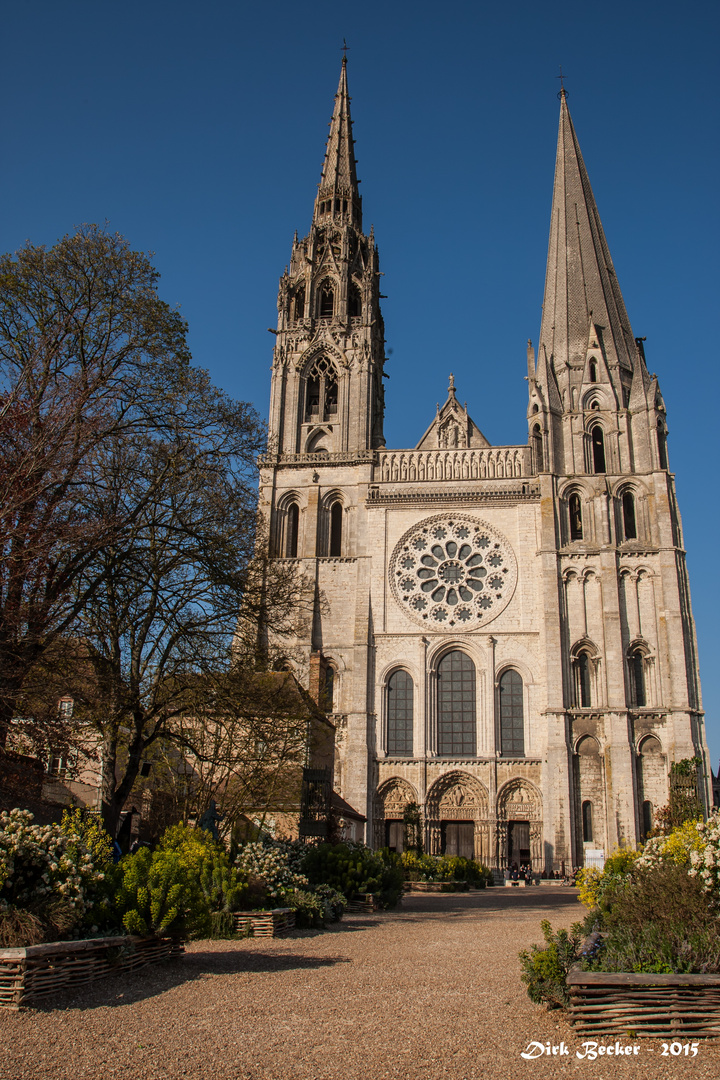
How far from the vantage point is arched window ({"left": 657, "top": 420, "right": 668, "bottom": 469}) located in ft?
113

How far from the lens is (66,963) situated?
720 cm

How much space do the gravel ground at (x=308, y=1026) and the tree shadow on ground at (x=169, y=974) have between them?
19 millimetres

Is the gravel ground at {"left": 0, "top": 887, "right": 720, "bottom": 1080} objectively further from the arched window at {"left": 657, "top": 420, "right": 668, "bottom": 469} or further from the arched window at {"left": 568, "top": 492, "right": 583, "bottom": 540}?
the arched window at {"left": 657, "top": 420, "right": 668, "bottom": 469}

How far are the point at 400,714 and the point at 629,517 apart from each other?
A: 12286 millimetres

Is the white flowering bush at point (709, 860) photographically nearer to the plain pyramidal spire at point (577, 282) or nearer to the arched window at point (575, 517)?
the arched window at point (575, 517)

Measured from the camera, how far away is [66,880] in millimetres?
7621

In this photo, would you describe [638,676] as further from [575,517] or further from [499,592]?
[575,517]

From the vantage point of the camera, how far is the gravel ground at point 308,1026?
211 inches

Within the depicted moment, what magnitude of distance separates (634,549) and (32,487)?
2701cm

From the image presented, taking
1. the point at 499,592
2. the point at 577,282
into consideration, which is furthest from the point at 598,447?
the point at 577,282

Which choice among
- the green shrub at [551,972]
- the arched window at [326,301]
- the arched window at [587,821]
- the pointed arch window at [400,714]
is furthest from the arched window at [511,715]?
the green shrub at [551,972]

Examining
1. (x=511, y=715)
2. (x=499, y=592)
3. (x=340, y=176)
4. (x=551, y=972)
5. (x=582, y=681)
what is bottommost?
(x=551, y=972)

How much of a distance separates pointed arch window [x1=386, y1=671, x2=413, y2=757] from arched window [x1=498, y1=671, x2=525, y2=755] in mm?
3509

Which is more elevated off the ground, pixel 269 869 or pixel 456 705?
pixel 456 705
